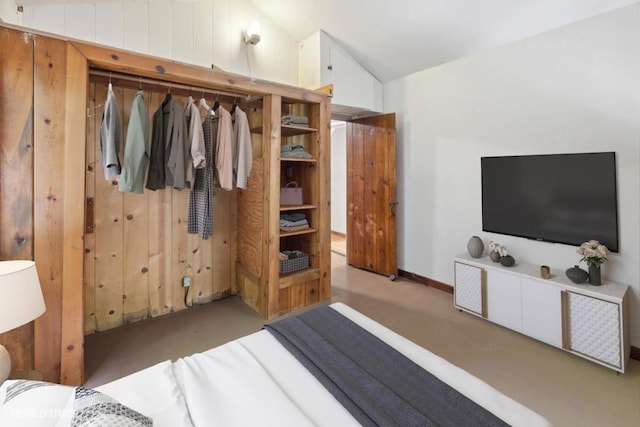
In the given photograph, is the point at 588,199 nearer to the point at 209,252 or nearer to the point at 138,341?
the point at 209,252

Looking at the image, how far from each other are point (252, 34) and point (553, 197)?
3217mm

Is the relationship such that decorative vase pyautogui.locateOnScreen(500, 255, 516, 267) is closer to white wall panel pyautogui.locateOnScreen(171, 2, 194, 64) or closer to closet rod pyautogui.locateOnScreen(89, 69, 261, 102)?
closet rod pyautogui.locateOnScreen(89, 69, 261, 102)

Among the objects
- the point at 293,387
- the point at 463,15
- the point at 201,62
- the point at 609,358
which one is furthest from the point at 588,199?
the point at 201,62

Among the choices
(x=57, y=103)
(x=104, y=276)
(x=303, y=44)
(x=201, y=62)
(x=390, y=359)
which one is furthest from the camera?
(x=303, y=44)

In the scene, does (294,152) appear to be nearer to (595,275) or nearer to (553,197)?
(553,197)

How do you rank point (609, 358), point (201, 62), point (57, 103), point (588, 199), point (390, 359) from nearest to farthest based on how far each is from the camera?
1. point (390, 359)
2. point (57, 103)
3. point (609, 358)
4. point (588, 199)
5. point (201, 62)

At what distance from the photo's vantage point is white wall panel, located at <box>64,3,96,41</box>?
7.59 feet

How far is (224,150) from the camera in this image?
98.5 inches

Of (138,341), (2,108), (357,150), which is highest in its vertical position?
(357,150)

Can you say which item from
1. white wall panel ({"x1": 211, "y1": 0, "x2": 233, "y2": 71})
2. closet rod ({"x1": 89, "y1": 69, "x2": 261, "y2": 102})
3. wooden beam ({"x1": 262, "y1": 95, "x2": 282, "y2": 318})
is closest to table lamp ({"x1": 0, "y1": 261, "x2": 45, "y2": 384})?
closet rod ({"x1": 89, "y1": 69, "x2": 261, "y2": 102})

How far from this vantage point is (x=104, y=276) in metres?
2.52

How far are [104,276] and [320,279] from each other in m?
1.90

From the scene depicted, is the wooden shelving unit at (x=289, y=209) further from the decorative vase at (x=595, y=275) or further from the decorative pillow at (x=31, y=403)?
the decorative vase at (x=595, y=275)

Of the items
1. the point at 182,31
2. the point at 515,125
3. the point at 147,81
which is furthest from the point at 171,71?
the point at 515,125
